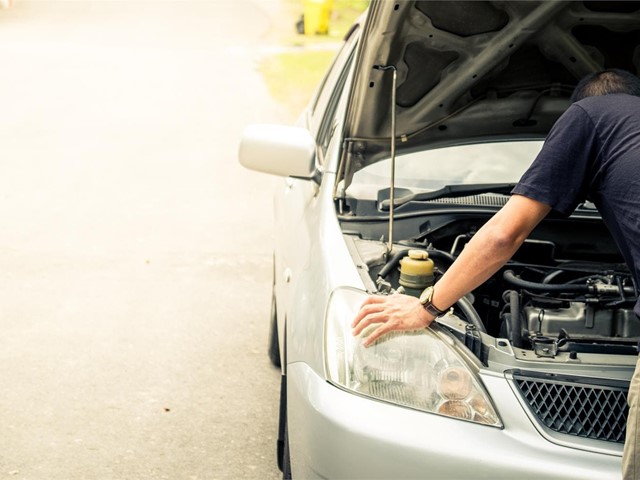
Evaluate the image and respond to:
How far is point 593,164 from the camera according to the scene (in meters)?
2.76

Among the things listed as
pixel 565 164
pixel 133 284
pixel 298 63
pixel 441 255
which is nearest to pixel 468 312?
pixel 441 255

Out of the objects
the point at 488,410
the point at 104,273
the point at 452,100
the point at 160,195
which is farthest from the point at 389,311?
the point at 160,195

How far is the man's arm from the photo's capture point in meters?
2.80

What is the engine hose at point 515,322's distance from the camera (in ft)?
10.9

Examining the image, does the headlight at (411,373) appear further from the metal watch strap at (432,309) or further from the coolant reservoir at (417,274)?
the coolant reservoir at (417,274)

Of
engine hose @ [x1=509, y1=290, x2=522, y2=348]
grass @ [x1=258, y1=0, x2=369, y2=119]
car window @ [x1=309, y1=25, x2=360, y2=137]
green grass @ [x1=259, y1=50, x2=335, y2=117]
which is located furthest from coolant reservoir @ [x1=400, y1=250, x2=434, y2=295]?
green grass @ [x1=259, y1=50, x2=335, y2=117]

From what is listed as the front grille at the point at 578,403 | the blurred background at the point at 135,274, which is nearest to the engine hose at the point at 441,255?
the front grille at the point at 578,403

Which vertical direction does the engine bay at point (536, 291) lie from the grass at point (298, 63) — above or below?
below

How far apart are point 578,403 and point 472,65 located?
6.26 ft

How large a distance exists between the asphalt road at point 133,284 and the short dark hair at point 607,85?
2.15 m

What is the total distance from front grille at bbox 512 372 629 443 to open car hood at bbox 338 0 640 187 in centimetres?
147

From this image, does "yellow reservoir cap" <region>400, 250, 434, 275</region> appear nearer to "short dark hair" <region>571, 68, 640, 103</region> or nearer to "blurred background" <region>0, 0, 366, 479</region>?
"short dark hair" <region>571, 68, 640, 103</region>

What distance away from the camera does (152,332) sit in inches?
237

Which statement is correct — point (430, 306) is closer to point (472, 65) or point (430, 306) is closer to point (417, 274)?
point (417, 274)
